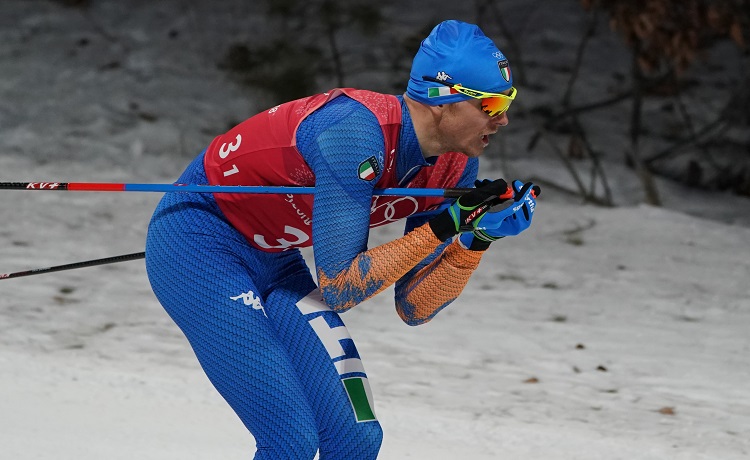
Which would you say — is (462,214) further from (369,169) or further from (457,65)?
(457,65)

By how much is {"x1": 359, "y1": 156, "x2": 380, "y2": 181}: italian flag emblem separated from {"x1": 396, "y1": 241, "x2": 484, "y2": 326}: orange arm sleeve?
1.30ft

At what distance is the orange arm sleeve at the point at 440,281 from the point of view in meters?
2.81

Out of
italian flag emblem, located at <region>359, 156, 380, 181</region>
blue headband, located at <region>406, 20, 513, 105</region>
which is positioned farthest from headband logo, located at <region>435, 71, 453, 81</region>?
italian flag emblem, located at <region>359, 156, 380, 181</region>

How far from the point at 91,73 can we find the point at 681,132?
496 centimetres

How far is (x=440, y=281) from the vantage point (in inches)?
111

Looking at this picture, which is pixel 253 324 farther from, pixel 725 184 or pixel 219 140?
pixel 725 184

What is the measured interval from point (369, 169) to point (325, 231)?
0.17m

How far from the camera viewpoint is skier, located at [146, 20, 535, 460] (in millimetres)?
2512

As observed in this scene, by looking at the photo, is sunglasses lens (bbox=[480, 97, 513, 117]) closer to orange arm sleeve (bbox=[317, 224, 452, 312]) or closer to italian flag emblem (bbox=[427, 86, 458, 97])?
italian flag emblem (bbox=[427, 86, 458, 97])

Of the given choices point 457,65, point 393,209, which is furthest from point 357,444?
point 457,65

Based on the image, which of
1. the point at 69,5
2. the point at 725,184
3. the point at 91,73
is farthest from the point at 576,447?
the point at 69,5

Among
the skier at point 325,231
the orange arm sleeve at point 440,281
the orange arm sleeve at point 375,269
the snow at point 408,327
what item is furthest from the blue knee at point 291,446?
the snow at point 408,327

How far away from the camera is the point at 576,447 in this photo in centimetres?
414

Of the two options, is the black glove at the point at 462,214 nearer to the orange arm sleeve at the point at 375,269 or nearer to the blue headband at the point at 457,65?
the orange arm sleeve at the point at 375,269
